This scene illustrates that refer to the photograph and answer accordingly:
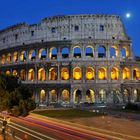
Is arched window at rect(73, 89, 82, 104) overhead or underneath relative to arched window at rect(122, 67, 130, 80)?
underneath

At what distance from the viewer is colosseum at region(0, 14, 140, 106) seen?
72.1m

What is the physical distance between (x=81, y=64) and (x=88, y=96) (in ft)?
29.0

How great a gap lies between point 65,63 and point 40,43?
29.6ft

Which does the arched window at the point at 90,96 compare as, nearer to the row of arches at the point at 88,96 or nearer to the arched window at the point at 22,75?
the row of arches at the point at 88,96

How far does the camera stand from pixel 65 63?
7325 centimetres

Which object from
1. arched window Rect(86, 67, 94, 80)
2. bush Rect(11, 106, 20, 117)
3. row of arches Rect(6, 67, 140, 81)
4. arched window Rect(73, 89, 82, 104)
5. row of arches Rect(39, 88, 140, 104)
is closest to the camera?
bush Rect(11, 106, 20, 117)

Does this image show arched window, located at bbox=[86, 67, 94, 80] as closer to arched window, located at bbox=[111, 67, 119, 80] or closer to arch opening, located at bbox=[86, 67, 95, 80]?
arch opening, located at bbox=[86, 67, 95, 80]

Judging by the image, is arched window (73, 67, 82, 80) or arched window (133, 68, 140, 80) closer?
arched window (73, 67, 82, 80)

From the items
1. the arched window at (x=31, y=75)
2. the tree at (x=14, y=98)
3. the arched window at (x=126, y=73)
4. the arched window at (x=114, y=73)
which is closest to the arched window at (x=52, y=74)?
the arched window at (x=31, y=75)

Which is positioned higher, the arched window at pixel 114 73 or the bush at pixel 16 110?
the arched window at pixel 114 73

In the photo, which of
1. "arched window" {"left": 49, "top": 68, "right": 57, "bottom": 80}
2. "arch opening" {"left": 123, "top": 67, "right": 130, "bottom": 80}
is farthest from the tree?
"arch opening" {"left": 123, "top": 67, "right": 130, "bottom": 80}

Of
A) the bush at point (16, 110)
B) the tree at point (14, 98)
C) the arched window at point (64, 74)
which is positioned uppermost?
the arched window at point (64, 74)

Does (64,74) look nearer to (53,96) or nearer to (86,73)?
(86,73)

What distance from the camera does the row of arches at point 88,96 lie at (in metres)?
71.6
